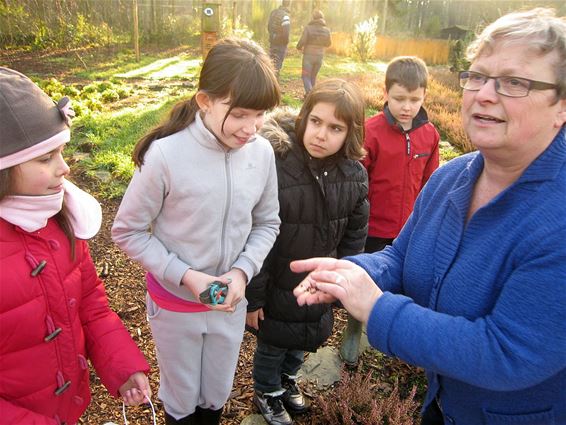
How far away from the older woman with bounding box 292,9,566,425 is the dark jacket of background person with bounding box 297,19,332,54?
10.3m

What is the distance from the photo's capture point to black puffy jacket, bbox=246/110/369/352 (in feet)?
7.64

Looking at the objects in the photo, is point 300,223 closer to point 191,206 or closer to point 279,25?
point 191,206

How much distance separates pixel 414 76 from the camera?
3.03m

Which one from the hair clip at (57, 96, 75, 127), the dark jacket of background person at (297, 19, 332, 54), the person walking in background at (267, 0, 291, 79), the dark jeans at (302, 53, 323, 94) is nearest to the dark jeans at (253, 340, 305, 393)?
the hair clip at (57, 96, 75, 127)

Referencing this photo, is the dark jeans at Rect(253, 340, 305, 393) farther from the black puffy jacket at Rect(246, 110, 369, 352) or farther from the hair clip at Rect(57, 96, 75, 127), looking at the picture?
the hair clip at Rect(57, 96, 75, 127)

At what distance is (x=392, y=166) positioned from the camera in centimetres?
306

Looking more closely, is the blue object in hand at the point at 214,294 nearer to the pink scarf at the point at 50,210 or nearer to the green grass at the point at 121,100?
the pink scarf at the point at 50,210

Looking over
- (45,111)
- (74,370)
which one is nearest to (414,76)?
(45,111)

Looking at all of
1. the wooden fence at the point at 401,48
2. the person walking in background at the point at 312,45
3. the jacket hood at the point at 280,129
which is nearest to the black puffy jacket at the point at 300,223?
the jacket hood at the point at 280,129

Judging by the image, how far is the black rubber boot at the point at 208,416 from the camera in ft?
7.58

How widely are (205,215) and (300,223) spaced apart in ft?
1.98

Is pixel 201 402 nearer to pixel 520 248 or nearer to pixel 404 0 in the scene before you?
pixel 520 248

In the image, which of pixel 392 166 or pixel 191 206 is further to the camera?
pixel 392 166

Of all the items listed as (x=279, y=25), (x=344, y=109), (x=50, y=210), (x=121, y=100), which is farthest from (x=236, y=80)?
(x=279, y=25)
